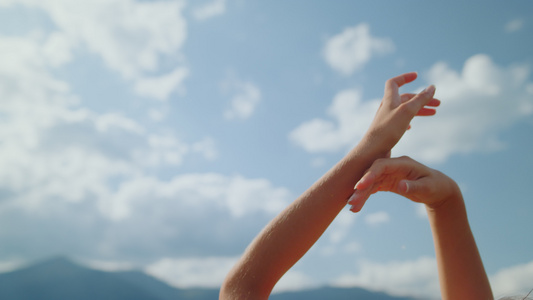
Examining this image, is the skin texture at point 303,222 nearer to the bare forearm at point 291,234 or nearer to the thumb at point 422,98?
the bare forearm at point 291,234

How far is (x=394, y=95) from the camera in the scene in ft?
8.43

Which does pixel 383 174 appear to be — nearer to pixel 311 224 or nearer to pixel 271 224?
pixel 311 224

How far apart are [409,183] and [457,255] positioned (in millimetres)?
511

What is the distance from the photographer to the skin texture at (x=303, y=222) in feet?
5.96

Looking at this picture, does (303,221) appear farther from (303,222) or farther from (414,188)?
(414,188)

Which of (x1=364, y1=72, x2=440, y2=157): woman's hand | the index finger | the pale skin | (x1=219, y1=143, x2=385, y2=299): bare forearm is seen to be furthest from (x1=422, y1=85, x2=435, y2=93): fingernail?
(x1=219, y1=143, x2=385, y2=299): bare forearm

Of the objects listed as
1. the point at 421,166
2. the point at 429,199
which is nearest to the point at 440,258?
the point at 429,199

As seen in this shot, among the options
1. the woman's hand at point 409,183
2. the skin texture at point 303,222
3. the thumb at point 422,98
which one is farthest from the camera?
the thumb at point 422,98

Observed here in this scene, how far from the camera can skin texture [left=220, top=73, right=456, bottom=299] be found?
1815 millimetres

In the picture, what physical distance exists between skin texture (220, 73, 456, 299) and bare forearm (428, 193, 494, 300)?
51 cm

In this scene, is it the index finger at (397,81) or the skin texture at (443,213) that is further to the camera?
the index finger at (397,81)

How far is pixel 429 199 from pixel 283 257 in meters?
1.00

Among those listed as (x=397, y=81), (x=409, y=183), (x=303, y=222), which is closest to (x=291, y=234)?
(x=303, y=222)

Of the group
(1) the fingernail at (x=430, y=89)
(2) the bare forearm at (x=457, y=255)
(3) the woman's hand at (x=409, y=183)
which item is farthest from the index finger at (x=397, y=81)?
(2) the bare forearm at (x=457, y=255)
